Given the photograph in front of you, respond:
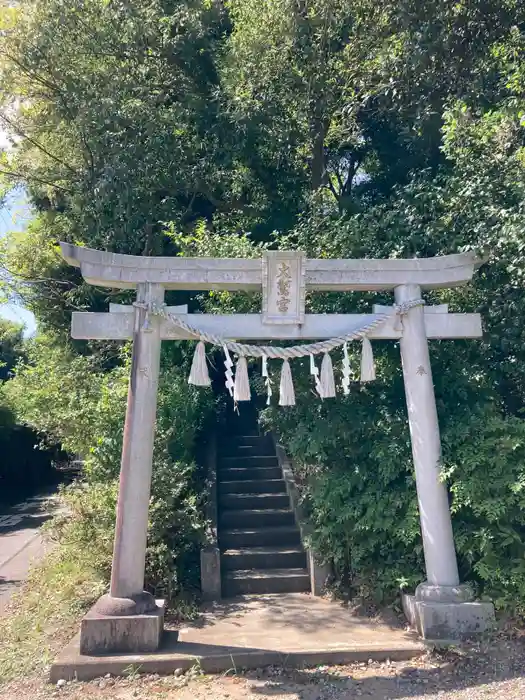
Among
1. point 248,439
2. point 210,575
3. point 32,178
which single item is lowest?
point 210,575

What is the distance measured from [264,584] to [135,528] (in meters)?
2.54

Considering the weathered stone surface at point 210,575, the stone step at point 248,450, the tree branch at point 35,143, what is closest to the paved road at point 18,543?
the weathered stone surface at point 210,575

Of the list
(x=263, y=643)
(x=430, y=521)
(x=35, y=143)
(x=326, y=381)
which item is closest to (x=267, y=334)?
(x=326, y=381)

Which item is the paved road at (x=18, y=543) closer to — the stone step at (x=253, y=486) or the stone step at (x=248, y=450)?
the stone step at (x=253, y=486)

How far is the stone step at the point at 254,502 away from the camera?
8.51m

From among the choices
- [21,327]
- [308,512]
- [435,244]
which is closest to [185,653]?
[308,512]

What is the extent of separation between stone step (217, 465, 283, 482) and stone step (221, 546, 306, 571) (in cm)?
205

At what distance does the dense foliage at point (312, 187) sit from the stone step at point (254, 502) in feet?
1.98

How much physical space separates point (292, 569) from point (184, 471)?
1951mm

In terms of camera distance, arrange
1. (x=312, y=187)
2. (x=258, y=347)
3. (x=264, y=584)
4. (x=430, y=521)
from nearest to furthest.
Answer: (x=430, y=521) < (x=258, y=347) < (x=264, y=584) < (x=312, y=187)

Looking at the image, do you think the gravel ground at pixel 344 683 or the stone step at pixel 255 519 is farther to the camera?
the stone step at pixel 255 519

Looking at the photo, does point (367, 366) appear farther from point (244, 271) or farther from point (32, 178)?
point (32, 178)

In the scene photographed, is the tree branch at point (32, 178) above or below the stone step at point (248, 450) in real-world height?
above

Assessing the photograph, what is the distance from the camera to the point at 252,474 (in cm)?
941
